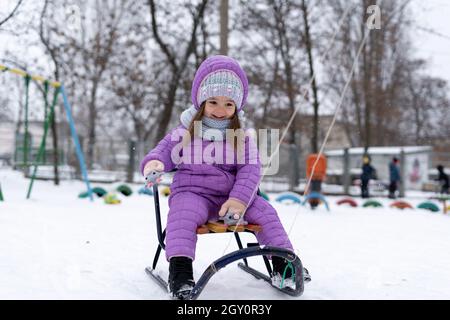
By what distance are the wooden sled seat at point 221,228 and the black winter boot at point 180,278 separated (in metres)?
0.16

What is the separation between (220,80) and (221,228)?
32.3 inches

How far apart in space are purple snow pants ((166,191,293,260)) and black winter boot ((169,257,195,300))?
0.03 meters

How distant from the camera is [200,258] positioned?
3.26m

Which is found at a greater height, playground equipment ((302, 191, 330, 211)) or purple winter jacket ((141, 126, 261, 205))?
purple winter jacket ((141, 126, 261, 205))

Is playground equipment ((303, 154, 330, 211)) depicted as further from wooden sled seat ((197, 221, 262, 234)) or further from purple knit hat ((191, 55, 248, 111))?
wooden sled seat ((197, 221, 262, 234))

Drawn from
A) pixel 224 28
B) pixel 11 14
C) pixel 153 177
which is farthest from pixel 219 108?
pixel 11 14

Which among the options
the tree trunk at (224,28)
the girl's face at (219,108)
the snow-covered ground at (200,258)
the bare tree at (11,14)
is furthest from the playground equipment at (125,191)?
the girl's face at (219,108)

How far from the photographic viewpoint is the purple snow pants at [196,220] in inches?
86.2

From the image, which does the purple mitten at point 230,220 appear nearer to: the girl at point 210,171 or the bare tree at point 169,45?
the girl at point 210,171

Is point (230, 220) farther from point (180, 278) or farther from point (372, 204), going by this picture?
point (372, 204)

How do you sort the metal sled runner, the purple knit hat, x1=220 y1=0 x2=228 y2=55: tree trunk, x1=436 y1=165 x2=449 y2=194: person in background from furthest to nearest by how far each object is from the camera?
x1=436 y1=165 x2=449 y2=194: person in background, x1=220 y1=0 x2=228 y2=55: tree trunk, the purple knit hat, the metal sled runner

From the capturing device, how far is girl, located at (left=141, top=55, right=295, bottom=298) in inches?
87.1

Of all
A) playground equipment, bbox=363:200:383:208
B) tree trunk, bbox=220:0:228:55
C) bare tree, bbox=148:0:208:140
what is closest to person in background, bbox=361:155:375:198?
playground equipment, bbox=363:200:383:208
